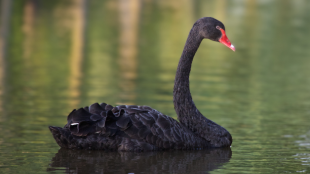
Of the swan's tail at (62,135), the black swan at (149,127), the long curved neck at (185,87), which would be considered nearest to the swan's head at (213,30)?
the black swan at (149,127)

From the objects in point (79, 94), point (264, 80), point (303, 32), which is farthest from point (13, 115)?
point (303, 32)

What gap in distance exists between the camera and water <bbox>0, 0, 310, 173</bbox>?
20.6ft

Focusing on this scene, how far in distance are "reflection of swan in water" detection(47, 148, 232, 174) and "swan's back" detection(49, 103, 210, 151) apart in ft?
0.32

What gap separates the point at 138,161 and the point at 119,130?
1.74 ft

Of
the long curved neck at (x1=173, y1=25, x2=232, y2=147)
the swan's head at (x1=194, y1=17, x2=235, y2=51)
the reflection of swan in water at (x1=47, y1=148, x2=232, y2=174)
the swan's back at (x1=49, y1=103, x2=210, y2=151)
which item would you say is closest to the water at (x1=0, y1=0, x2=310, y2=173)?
the reflection of swan in water at (x1=47, y1=148, x2=232, y2=174)

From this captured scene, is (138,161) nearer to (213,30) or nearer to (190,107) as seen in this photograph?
(190,107)

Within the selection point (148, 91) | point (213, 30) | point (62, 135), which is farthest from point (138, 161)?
point (148, 91)

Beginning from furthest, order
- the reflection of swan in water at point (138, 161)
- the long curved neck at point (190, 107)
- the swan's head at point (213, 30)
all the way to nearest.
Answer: the long curved neck at point (190, 107) < the swan's head at point (213, 30) < the reflection of swan in water at point (138, 161)

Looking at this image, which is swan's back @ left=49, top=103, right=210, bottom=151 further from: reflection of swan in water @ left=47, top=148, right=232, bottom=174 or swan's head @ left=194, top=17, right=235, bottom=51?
swan's head @ left=194, top=17, right=235, bottom=51

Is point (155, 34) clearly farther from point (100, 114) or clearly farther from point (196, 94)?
point (100, 114)

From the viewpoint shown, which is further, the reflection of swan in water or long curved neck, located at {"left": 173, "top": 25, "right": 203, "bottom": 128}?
long curved neck, located at {"left": 173, "top": 25, "right": 203, "bottom": 128}

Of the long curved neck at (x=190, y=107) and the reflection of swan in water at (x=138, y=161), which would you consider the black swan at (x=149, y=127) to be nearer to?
the long curved neck at (x=190, y=107)

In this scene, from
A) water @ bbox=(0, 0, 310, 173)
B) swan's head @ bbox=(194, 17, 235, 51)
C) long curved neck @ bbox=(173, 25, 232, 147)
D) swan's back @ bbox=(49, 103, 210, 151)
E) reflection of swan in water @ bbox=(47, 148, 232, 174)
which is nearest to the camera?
reflection of swan in water @ bbox=(47, 148, 232, 174)

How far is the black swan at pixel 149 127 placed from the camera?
6434mm
